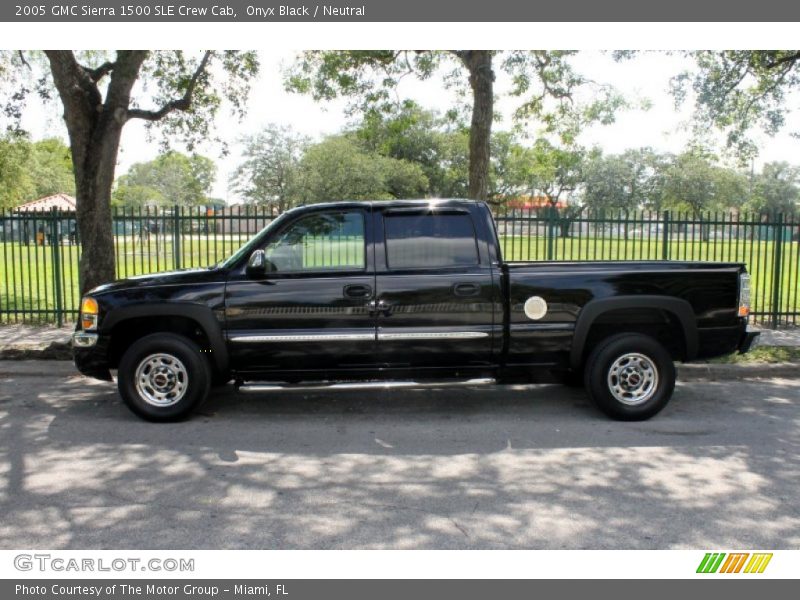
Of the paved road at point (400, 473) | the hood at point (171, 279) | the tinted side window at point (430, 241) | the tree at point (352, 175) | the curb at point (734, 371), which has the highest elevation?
the tree at point (352, 175)

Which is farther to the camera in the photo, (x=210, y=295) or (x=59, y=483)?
(x=210, y=295)

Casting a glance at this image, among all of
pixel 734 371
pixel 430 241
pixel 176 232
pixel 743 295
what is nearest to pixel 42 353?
pixel 176 232

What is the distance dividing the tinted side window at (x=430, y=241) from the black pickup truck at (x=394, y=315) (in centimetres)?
1

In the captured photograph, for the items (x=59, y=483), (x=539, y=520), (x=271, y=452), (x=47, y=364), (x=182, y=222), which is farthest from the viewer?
(x=182, y=222)

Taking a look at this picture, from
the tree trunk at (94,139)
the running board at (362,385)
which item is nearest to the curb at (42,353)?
the tree trunk at (94,139)

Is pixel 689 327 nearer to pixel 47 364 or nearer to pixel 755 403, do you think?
pixel 755 403

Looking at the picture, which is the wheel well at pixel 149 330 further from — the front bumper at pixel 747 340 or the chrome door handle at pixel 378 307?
the front bumper at pixel 747 340

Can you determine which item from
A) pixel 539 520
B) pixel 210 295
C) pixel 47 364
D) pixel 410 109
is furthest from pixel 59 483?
pixel 410 109

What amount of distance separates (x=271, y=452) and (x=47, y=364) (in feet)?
16.0

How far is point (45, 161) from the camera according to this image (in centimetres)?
7388

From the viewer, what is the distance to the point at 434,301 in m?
6.38

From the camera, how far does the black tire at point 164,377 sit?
20.8ft

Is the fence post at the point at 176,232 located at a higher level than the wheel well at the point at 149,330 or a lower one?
higher

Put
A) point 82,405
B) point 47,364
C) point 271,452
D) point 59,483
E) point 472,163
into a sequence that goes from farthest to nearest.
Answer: point 472,163, point 47,364, point 82,405, point 271,452, point 59,483
